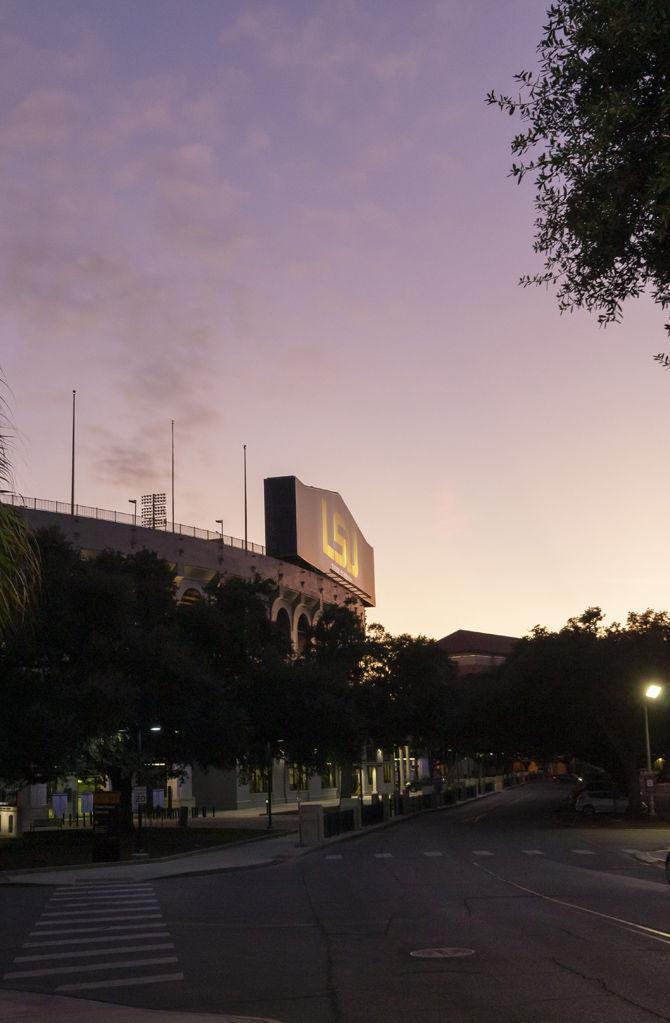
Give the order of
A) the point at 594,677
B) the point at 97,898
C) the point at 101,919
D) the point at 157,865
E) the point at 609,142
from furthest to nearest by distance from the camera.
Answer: the point at 594,677
the point at 157,865
the point at 97,898
the point at 101,919
the point at 609,142

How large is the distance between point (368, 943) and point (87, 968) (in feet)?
12.3

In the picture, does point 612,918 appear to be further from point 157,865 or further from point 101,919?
point 157,865

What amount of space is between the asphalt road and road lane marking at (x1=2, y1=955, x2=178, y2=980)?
3 centimetres

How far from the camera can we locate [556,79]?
1330 centimetres

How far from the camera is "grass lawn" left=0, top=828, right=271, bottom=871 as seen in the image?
32.8 m

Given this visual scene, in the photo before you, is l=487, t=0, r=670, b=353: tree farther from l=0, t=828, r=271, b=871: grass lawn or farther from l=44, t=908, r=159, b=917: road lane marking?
l=0, t=828, r=271, b=871: grass lawn

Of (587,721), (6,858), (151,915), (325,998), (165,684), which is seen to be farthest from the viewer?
(587,721)

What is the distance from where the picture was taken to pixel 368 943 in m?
14.8

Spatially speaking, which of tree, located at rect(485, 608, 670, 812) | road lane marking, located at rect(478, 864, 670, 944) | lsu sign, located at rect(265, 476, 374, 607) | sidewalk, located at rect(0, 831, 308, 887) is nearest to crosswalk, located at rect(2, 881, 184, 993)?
sidewalk, located at rect(0, 831, 308, 887)

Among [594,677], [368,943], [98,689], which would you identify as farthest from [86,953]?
[594,677]

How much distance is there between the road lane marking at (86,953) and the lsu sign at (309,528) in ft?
268

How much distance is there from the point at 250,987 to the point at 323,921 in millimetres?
6045

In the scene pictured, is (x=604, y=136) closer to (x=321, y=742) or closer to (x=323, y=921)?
(x=323, y=921)

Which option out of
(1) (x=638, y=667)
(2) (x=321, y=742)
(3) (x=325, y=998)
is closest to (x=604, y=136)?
(3) (x=325, y=998)
